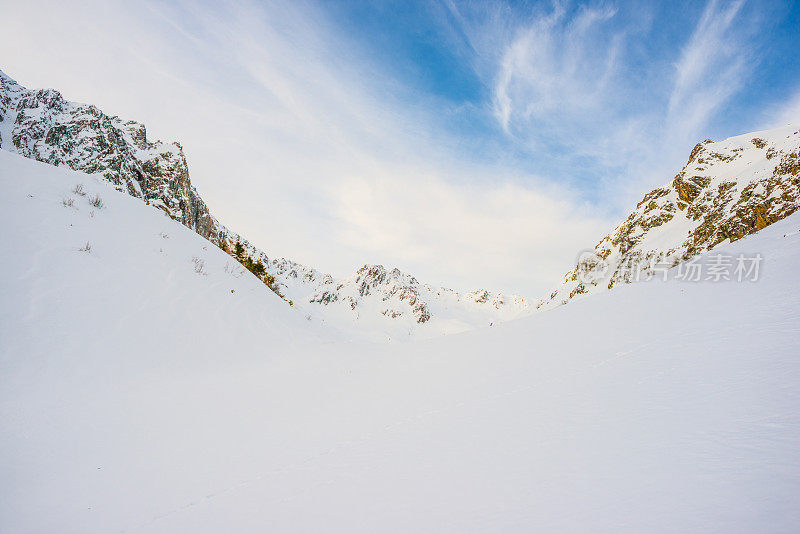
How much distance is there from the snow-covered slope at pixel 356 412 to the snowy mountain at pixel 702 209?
144 ft

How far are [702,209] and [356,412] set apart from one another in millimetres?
84042

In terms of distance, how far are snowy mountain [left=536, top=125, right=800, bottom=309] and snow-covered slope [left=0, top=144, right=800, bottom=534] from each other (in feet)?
144

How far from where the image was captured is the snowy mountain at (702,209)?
153ft

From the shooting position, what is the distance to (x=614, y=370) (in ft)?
17.5

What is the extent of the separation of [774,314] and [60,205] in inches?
690

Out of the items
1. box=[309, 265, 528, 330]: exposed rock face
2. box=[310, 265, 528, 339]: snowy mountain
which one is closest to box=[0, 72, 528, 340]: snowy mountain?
box=[310, 265, 528, 339]: snowy mountain

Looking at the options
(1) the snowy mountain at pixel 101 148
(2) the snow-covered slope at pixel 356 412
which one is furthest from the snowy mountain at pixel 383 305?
(2) the snow-covered slope at pixel 356 412

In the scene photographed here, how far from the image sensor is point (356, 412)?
18.7 ft

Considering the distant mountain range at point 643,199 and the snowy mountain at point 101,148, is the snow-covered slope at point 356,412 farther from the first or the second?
the distant mountain range at point 643,199

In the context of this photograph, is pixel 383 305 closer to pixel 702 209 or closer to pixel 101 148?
pixel 101 148

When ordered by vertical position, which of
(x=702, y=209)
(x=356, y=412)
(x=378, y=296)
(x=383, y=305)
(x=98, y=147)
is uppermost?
(x=702, y=209)

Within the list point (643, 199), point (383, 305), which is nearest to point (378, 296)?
point (383, 305)

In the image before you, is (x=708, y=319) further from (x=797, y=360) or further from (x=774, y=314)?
(x=797, y=360)

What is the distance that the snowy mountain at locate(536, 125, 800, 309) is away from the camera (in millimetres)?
46688
